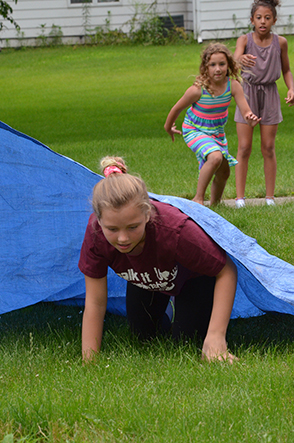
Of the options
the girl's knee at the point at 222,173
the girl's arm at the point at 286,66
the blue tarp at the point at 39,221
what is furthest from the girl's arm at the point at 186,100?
the blue tarp at the point at 39,221

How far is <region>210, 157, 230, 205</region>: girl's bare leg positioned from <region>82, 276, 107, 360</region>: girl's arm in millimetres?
3183

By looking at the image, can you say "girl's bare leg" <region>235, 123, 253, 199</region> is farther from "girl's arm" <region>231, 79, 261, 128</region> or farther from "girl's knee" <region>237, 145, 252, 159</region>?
"girl's arm" <region>231, 79, 261, 128</region>

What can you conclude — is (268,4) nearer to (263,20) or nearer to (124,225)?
(263,20)

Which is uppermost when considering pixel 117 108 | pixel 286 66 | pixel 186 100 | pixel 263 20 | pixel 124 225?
pixel 263 20

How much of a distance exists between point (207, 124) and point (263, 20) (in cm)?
119

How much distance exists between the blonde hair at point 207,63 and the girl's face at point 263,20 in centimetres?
52

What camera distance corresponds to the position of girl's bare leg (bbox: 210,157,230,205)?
19.6 ft

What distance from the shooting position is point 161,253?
9.34 feet

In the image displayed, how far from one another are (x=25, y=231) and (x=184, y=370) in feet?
4.64

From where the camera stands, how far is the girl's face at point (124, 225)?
261cm

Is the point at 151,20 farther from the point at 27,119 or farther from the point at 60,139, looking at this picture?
the point at 60,139

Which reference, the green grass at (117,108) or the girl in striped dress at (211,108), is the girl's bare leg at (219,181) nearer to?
the girl in striped dress at (211,108)

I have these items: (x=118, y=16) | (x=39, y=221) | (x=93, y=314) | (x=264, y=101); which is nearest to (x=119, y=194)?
(x=93, y=314)

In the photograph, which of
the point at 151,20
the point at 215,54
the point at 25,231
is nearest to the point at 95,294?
the point at 25,231
